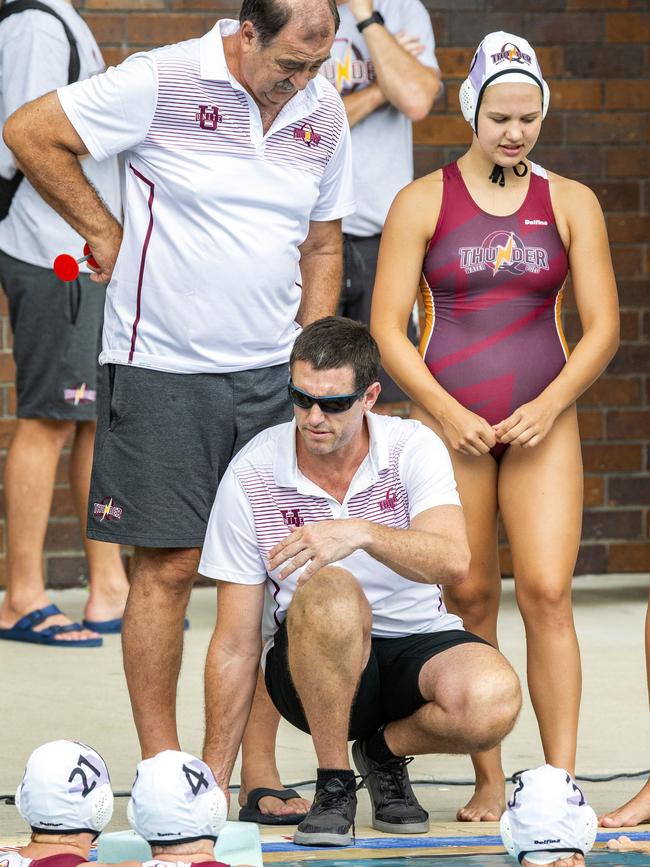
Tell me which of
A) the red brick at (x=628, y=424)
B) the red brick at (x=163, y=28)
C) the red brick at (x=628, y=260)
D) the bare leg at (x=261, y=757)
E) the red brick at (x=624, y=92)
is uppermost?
the red brick at (x=163, y=28)

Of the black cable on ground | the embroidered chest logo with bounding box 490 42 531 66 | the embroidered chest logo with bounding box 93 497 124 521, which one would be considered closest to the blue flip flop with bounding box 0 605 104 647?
the black cable on ground

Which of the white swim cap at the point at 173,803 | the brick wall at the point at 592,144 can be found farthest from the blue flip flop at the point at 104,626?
the white swim cap at the point at 173,803

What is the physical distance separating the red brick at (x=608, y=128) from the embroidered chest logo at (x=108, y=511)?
3.96 meters

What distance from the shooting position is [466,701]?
3.92 metres

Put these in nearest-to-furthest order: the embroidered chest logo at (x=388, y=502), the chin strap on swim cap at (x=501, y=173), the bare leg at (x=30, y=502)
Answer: the embroidered chest logo at (x=388, y=502)
the chin strap on swim cap at (x=501, y=173)
the bare leg at (x=30, y=502)

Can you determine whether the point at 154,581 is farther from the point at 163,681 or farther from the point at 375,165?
the point at 375,165

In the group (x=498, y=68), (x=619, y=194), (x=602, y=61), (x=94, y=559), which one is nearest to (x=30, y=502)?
(x=94, y=559)

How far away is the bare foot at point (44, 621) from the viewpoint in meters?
6.28

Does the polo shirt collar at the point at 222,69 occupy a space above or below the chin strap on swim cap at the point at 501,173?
above

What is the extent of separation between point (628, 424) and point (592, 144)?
1.27 m

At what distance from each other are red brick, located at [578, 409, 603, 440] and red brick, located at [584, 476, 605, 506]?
0.19 m

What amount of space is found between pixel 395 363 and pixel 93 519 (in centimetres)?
87

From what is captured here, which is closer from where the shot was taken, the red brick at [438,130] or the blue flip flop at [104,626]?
the blue flip flop at [104,626]

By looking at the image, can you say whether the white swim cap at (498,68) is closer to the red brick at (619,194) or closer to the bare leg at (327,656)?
the bare leg at (327,656)
